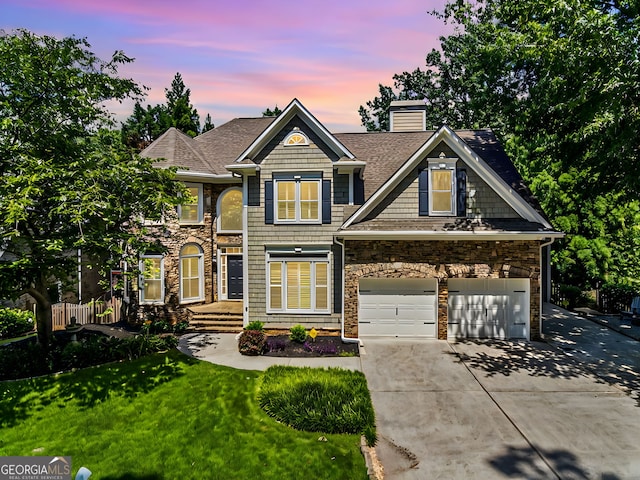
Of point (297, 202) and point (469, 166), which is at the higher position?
point (469, 166)

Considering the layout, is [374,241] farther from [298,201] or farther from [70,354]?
[70,354]

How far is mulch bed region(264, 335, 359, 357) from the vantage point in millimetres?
12406

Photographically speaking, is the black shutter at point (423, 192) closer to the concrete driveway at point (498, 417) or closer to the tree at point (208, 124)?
the concrete driveway at point (498, 417)

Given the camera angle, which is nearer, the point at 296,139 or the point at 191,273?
the point at 296,139

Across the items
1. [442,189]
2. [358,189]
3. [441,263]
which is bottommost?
[441,263]

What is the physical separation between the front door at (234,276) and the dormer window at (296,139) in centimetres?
610

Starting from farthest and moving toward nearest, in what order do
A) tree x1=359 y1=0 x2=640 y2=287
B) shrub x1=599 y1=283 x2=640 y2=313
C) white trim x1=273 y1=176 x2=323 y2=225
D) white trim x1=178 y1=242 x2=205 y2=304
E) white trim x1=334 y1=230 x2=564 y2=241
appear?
shrub x1=599 y1=283 x2=640 y2=313, white trim x1=178 y1=242 x2=205 y2=304, white trim x1=273 y1=176 x2=323 y2=225, white trim x1=334 y1=230 x2=564 y2=241, tree x1=359 y1=0 x2=640 y2=287

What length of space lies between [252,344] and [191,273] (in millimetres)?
5713

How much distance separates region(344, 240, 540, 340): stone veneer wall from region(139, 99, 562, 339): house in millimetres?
37

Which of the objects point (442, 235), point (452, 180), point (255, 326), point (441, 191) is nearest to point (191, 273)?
point (255, 326)

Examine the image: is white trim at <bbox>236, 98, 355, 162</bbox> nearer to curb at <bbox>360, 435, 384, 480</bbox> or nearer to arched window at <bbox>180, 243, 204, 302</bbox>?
arched window at <bbox>180, 243, 204, 302</bbox>

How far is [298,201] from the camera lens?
1437 centimetres

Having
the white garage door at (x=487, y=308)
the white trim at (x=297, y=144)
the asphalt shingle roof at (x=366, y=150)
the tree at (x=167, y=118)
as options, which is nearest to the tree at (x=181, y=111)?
the tree at (x=167, y=118)

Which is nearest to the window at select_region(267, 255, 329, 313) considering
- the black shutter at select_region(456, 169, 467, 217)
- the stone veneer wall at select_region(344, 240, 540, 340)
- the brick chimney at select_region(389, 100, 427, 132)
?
the stone veneer wall at select_region(344, 240, 540, 340)
